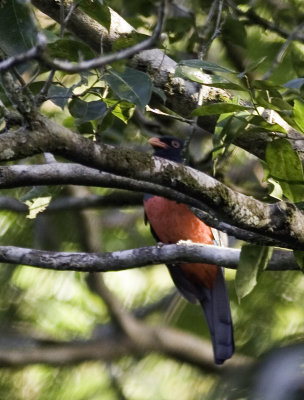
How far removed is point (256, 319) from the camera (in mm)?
5602

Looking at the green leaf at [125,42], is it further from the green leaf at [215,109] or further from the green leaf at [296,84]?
the green leaf at [296,84]

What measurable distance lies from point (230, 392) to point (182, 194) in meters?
1.82

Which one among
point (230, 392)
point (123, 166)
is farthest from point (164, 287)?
point (123, 166)

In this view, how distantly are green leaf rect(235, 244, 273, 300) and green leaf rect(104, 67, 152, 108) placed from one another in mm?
775

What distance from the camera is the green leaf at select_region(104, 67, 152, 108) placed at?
2795 millimetres

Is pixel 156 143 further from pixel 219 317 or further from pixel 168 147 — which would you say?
pixel 219 317

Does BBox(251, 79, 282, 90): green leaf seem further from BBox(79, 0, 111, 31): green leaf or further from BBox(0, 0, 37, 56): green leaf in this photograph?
BBox(0, 0, 37, 56): green leaf

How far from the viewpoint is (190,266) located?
6.09 m

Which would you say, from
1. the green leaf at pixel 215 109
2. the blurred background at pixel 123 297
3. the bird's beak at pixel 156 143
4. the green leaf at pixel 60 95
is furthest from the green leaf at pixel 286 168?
the bird's beak at pixel 156 143

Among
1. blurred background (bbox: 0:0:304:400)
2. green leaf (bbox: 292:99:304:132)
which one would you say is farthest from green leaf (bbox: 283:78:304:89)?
blurred background (bbox: 0:0:304:400)

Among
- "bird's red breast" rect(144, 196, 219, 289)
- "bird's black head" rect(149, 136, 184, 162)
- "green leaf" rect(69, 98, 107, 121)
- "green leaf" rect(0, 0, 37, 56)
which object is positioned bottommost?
"bird's red breast" rect(144, 196, 219, 289)

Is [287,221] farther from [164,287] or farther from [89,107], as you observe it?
[164,287]

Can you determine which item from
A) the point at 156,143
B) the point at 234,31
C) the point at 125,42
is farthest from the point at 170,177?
the point at 156,143

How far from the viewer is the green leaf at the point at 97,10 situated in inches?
116
